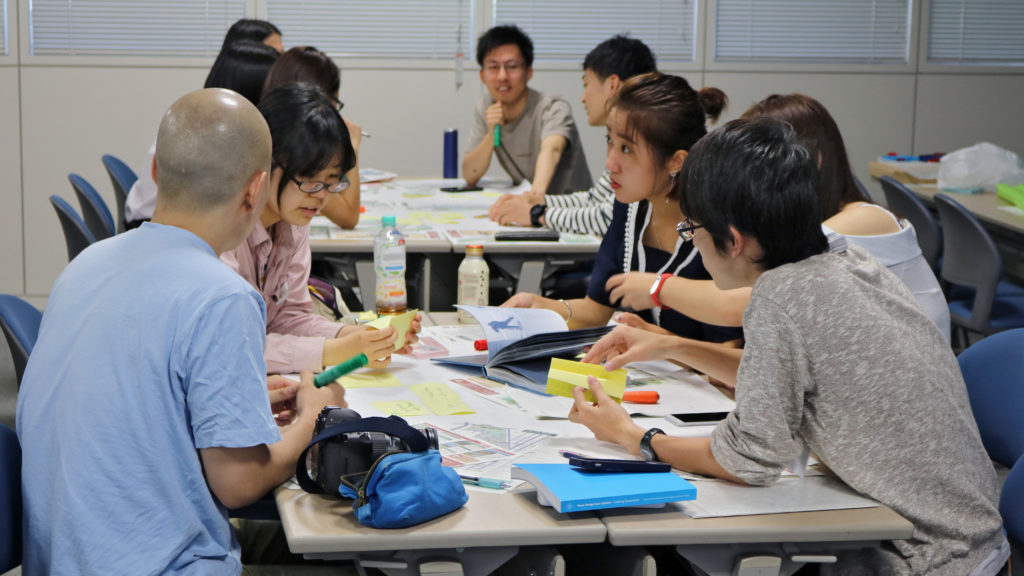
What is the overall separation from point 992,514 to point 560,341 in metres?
0.92

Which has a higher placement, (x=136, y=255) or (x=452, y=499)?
(x=136, y=255)

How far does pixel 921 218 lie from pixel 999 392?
2639 millimetres

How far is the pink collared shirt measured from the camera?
2244 mm

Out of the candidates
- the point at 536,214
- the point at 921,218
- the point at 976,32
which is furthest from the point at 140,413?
the point at 976,32

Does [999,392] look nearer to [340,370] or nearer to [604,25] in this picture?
[340,370]

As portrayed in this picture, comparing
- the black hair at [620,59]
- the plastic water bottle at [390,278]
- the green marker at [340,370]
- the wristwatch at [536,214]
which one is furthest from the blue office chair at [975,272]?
the green marker at [340,370]

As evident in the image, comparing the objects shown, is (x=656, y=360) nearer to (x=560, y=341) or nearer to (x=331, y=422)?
(x=560, y=341)

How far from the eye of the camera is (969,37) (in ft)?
20.6

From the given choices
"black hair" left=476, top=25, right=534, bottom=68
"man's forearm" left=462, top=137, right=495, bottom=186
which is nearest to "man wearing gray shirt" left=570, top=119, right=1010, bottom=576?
"man's forearm" left=462, top=137, right=495, bottom=186

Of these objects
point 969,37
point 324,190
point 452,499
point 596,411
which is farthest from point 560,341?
point 969,37

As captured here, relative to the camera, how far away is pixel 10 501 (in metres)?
1.43

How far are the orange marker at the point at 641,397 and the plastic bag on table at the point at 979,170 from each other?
3583 millimetres

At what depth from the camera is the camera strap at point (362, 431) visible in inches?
57.2

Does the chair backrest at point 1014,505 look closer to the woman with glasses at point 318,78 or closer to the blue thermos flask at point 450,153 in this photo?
the woman with glasses at point 318,78
